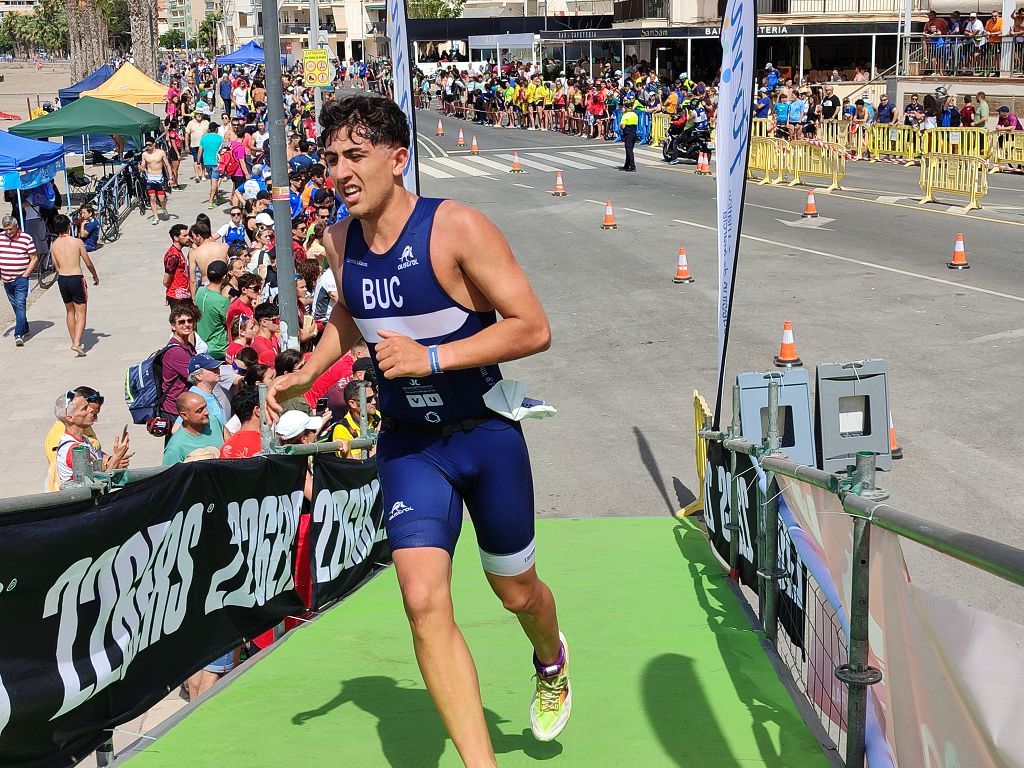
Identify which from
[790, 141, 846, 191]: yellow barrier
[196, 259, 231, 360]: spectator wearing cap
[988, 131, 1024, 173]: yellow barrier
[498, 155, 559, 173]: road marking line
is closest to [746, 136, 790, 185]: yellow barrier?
[790, 141, 846, 191]: yellow barrier

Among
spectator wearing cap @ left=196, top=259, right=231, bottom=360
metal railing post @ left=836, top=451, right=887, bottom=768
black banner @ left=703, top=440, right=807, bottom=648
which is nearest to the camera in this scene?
metal railing post @ left=836, top=451, right=887, bottom=768

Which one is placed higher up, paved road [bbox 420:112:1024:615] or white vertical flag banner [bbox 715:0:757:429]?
white vertical flag banner [bbox 715:0:757:429]

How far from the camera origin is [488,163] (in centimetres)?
3766

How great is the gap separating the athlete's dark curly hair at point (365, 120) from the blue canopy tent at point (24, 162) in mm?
16524

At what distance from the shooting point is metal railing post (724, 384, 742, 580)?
6.43 metres

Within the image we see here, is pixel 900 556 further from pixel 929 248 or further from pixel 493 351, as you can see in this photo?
pixel 929 248

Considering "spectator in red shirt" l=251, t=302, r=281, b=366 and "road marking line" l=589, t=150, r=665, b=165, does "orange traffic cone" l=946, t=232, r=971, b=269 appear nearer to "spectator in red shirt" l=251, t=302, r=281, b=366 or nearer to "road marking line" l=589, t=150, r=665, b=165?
"spectator in red shirt" l=251, t=302, r=281, b=366

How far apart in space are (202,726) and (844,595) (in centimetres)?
234

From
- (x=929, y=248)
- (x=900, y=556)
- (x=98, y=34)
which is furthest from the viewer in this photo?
(x=98, y=34)

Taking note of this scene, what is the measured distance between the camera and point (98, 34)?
66.2m

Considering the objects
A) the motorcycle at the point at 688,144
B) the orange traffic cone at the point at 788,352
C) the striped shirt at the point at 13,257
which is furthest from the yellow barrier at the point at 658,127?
the orange traffic cone at the point at 788,352

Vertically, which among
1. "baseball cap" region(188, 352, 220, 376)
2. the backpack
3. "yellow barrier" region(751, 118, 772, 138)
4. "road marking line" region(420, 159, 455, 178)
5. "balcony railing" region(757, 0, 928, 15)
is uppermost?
"balcony railing" region(757, 0, 928, 15)

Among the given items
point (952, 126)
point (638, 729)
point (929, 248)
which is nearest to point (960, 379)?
point (929, 248)

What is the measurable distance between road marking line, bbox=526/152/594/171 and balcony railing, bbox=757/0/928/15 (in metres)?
17.5
